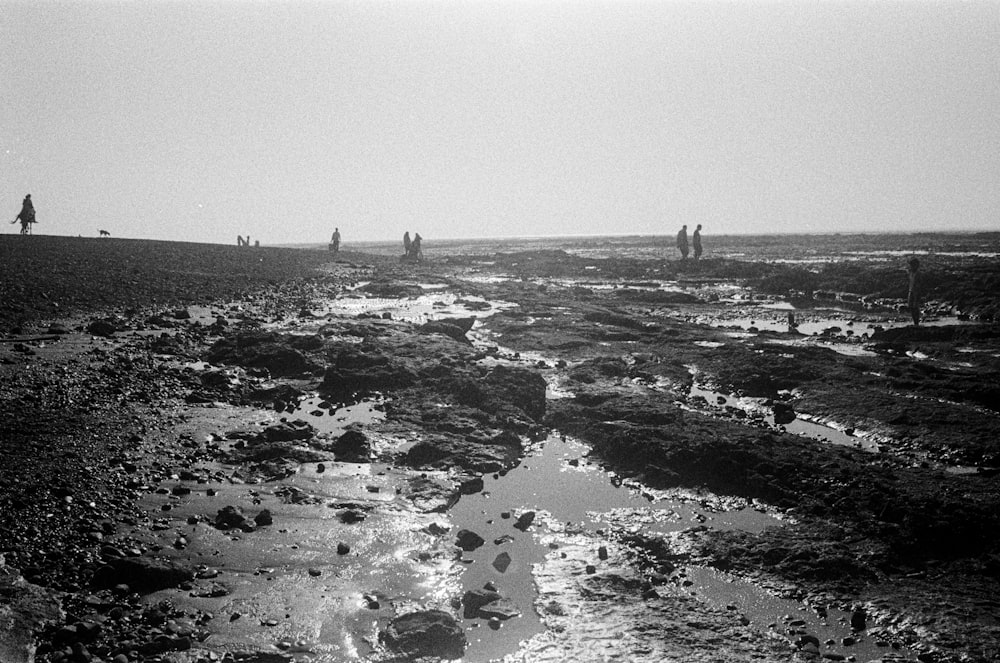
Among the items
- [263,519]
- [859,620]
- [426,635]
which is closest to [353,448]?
[263,519]

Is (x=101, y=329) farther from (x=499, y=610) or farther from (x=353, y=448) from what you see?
(x=499, y=610)

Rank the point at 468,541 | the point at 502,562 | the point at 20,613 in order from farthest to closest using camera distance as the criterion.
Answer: the point at 468,541
the point at 502,562
the point at 20,613

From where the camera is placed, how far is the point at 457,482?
10281mm

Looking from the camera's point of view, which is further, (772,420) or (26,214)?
(26,214)

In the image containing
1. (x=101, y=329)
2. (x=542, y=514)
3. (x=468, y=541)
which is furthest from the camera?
(x=101, y=329)

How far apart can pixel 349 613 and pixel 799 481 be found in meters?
6.08

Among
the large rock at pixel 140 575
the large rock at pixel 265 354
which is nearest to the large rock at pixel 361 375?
the large rock at pixel 265 354

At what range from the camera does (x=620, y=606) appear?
705 centimetres

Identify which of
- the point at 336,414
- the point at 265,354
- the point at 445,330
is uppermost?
the point at 445,330

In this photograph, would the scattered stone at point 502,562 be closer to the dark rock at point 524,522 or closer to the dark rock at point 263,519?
the dark rock at point 524,522

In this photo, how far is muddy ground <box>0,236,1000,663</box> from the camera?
646cm

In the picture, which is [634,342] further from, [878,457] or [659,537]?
[659,537]

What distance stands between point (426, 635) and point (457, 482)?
13.0 feet

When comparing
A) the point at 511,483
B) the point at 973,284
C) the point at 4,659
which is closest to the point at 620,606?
the point at 511,483
